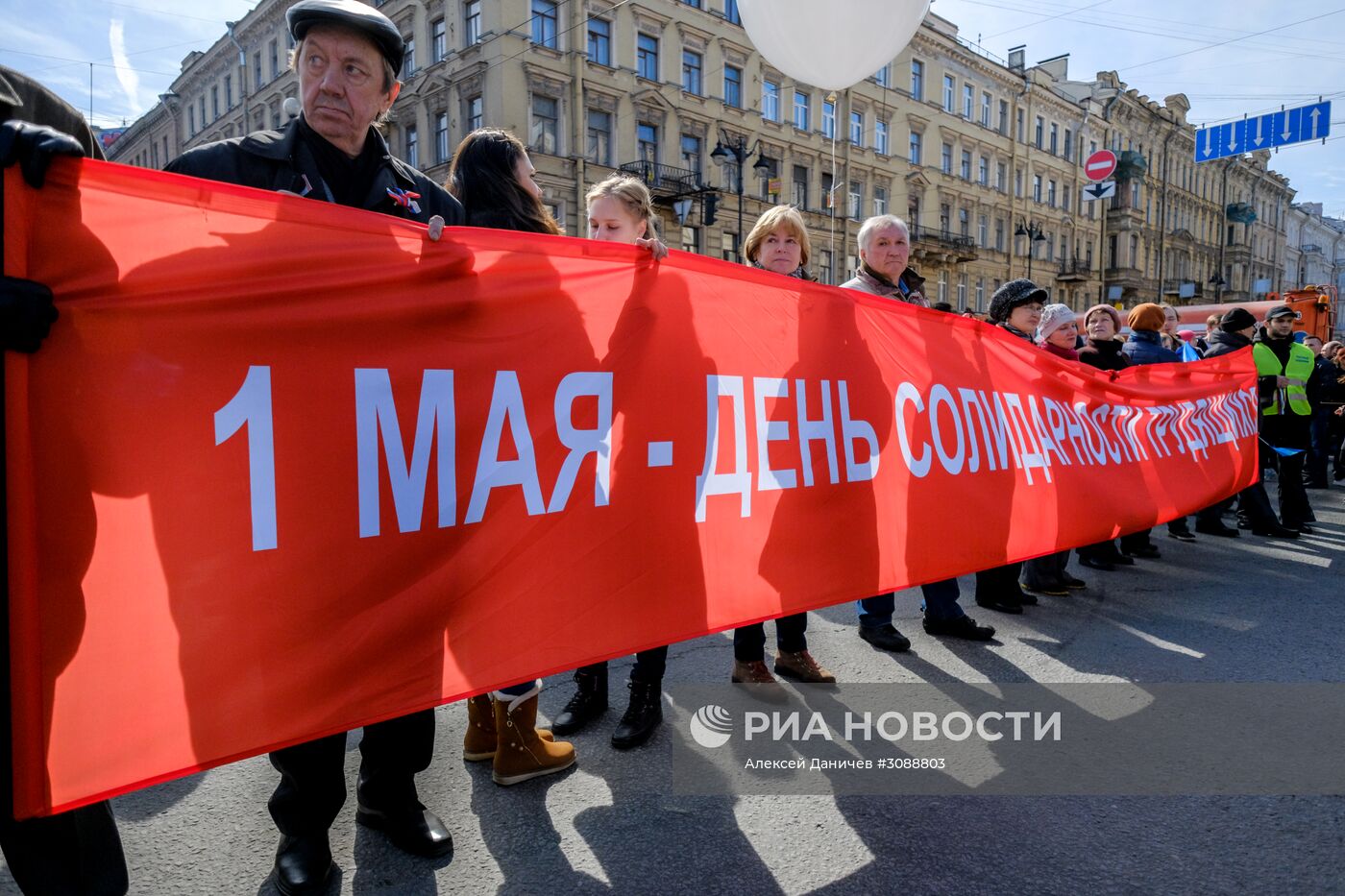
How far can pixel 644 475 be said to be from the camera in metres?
2.34

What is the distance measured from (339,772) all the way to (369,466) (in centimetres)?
83

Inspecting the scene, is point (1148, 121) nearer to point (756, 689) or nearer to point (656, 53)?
point (656, 53)

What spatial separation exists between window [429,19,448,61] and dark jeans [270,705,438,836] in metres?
26.0

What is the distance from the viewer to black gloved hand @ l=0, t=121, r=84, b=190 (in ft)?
4.45

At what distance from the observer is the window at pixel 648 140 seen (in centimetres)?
2514

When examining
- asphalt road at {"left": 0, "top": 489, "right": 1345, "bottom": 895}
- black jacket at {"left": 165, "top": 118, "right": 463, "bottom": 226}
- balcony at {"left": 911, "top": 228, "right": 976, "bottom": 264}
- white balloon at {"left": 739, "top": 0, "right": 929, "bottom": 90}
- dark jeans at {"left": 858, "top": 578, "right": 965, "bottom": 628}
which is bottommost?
asphalt road at {"left": 0, "top": 489, "right": 1345, "bottom": 895}

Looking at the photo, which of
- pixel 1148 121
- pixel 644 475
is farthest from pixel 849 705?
pixel 1148 121

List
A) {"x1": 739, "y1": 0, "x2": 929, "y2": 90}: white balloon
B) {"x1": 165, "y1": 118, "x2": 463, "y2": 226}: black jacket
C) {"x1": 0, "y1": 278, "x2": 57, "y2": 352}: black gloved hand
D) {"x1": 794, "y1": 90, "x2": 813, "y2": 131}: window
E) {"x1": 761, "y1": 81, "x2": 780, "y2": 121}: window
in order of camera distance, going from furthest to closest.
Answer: {"x1": 794, "y1": 90, "x2": 813, "y2": 131}: window, {"x1": 761, "y1": 81, "x2": 780, "y2": 121}: window, {"x1": 739, "y1": 0, "x2": 929, "y2": 90}: white balloon, {"x1": 165, "y1": 118, "x2": 463, "y2": 226}: black jacket, {"x1": 0, "y1": 278, "x2": 57, "y2": 352}: black gloved hand

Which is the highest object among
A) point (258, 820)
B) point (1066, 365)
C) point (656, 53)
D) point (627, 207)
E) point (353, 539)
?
point (656, 53)

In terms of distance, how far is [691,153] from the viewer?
86.9 feet

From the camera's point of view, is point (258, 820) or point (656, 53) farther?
point (656, 53)

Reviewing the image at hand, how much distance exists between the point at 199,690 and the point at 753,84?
29.7m

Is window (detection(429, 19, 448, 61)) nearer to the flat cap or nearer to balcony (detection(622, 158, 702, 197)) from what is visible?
balcony (detection(622, 158, 702, 197))

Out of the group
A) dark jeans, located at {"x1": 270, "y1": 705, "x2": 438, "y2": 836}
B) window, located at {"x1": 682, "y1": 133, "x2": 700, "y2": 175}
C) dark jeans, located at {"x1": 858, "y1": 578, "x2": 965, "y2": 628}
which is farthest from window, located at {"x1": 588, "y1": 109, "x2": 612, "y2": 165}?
dark jeans, located at {"x1": 270, "y1": 705, "x2": 438, "y2": 836}
